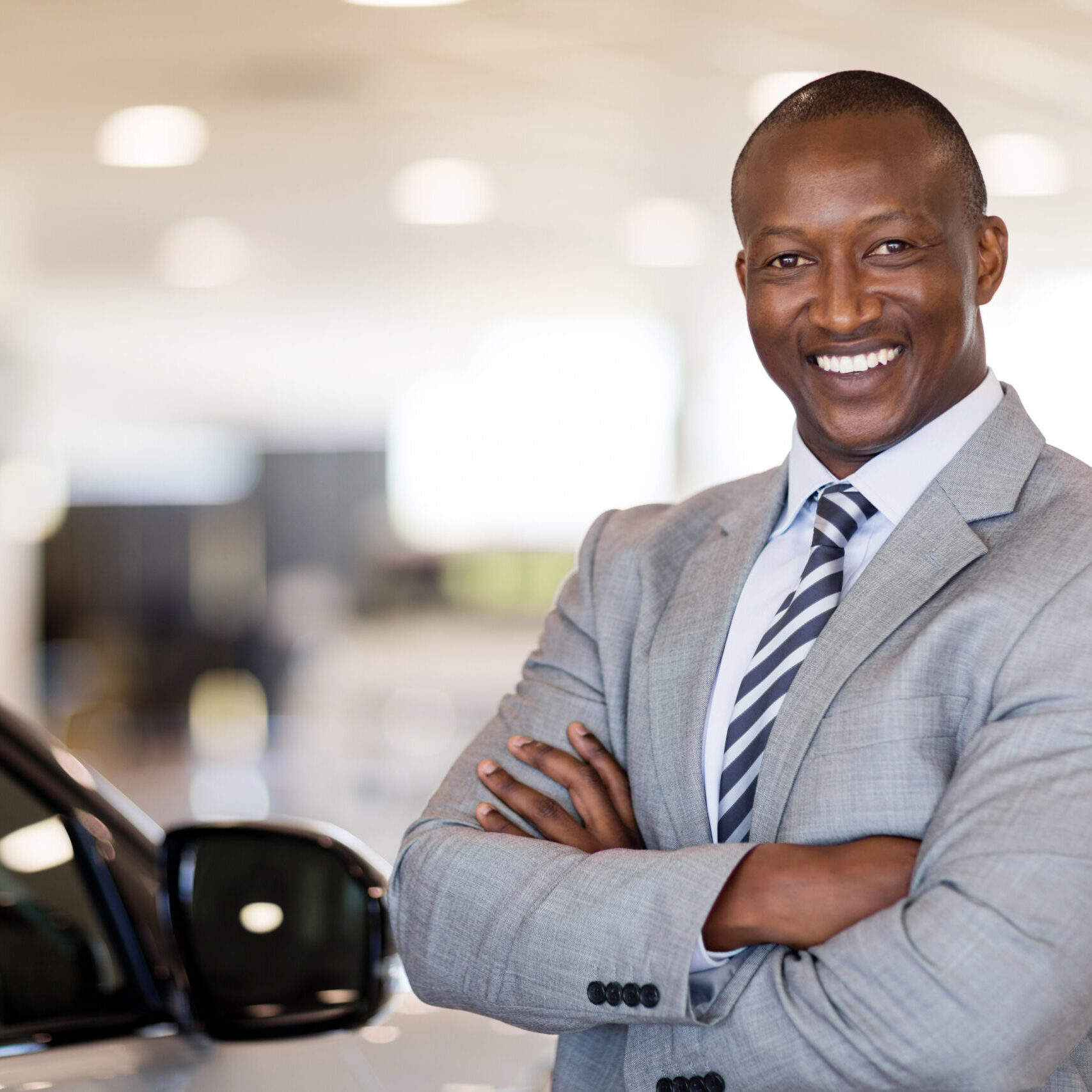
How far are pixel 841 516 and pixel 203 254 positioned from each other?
9249 millimetres

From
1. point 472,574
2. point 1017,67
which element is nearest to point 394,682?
point 472,574

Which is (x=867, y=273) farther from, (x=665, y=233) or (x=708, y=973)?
(x=665, y=233)

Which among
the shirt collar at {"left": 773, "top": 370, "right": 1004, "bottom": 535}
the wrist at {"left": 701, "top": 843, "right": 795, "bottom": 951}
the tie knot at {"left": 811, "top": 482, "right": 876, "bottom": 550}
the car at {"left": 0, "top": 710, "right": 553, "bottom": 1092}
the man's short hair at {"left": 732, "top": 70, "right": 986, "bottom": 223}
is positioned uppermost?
the man's short hair at {"left": 732, "top": 70, "right": 986, "bottom": 223}

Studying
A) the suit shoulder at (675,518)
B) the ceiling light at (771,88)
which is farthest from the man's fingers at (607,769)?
the ceiling light at (771,88)

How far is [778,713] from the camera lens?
1.38 meters

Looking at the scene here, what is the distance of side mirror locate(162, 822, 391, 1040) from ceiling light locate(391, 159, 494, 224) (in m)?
6.16

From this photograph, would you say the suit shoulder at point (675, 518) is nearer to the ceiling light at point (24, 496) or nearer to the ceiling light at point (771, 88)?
the ceiling light at point (771, 88)

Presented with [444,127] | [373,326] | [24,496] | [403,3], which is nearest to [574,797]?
[403,3]

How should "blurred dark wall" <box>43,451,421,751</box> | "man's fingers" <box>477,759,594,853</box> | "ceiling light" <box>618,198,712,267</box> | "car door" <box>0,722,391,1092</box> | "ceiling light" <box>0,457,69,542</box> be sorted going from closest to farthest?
"man's fingers" <box>477,759,594,853</box>
"car door" <box>0,722,391,1092</box>
"ceiling light" <box>0,457,69,542</box>
"ceiling light" <box>618,198,712,267</box>
"blurred dark wall" <box>43,451,421,751</box>

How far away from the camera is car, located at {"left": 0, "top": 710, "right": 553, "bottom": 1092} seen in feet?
5.08

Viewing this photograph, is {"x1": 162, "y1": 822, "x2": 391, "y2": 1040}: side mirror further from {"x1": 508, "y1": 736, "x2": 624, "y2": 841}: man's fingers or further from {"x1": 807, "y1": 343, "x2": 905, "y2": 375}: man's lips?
{"x1": 807, "y1": 343, "x2": 905, "y2": 375}: man's lips

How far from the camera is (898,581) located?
1379 millimetres

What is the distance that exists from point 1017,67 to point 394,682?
4750 millimetres

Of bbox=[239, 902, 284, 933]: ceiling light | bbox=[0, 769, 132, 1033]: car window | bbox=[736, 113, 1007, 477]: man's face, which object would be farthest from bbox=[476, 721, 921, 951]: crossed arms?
bbox=[0, 769, 132, 1033]: car window
